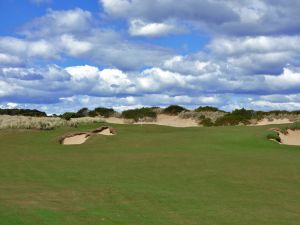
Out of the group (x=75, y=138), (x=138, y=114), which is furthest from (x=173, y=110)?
(x=75, y=138)

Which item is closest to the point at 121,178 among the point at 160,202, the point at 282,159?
the point at 160,202

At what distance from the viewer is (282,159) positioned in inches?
859

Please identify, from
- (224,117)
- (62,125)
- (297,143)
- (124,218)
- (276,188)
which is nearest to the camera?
(124,218)

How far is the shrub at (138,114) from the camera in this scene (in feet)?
198

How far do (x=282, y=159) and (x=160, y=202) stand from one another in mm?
10285

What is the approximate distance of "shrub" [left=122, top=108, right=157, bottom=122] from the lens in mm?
60294

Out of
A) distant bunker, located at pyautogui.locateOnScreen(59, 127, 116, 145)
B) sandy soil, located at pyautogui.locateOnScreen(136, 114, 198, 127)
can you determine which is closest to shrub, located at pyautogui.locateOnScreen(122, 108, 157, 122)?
sandy soil, located at pyautogui.locateOnScreen(136, 114, 198, 127)

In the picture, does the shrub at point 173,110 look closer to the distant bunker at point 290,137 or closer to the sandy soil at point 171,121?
the sandy soil at point 171,121

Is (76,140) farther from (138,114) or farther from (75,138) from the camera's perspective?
(138,114)

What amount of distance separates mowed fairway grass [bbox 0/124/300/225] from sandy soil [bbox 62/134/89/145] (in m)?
0.81

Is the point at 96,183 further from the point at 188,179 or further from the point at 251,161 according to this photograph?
the point at 251,161

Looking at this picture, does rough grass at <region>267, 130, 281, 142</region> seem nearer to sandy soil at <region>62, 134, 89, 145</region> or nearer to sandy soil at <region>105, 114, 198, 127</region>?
sandy soil at <region>62, 134, 89, 145</region>

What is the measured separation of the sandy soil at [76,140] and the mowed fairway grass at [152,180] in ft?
2.66

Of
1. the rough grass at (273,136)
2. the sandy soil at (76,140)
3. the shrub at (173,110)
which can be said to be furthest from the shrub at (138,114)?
the rough grass at (273,136)
